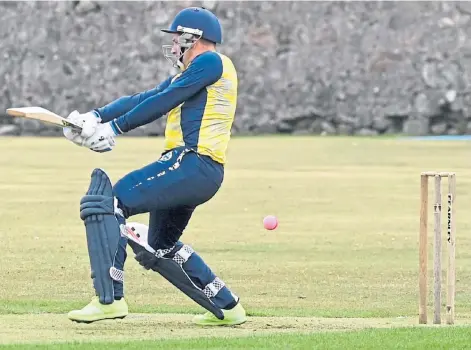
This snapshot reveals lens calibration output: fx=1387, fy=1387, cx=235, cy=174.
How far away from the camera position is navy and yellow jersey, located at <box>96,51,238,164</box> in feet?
25.0

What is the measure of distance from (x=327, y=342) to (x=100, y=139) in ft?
5.55

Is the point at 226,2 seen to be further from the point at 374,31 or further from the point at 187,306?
the point at 187,306

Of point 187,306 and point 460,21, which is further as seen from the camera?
point 460,21

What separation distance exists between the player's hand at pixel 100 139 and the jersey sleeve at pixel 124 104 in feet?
1.03

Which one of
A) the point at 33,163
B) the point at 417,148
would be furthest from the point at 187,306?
the point at 417,148

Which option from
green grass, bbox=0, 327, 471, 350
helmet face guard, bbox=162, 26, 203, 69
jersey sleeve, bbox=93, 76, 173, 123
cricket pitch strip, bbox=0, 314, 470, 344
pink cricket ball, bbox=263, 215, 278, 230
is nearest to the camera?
green grass, bbox=0, 327, 471, 350

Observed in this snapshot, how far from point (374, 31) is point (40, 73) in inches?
339

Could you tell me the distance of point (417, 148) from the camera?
1102 inches

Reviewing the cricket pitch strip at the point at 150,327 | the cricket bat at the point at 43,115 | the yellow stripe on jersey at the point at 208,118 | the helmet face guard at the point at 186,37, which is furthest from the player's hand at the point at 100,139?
the cricket pitch strip at the point at 150,327

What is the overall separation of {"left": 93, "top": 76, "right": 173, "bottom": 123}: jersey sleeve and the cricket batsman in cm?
4

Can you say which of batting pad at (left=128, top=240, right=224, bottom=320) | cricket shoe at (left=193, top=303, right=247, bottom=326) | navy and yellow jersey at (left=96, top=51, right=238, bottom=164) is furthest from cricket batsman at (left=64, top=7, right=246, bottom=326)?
cricket shoe at (left=193, top=303, right=247, bottom=326)

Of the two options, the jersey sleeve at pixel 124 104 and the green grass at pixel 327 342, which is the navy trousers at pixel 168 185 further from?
the green grass at pixel 327 342

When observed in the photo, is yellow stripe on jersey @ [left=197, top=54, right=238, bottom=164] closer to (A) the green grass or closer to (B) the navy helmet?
(B) the navy helmet

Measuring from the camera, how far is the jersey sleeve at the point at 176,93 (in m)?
7.62
